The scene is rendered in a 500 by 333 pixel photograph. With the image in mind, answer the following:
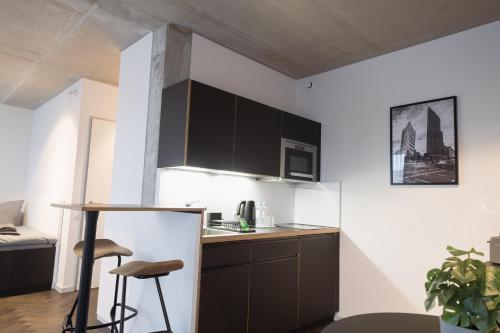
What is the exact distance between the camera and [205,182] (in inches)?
118

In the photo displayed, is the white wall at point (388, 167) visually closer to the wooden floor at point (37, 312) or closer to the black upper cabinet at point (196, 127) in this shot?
the wooden floor at point (37, 312)

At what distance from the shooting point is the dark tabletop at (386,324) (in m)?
1.06

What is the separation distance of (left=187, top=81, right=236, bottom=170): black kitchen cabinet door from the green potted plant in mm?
1888

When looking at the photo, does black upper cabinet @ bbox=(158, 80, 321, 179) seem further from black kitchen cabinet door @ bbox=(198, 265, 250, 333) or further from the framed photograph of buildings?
the framed photograph of buildings

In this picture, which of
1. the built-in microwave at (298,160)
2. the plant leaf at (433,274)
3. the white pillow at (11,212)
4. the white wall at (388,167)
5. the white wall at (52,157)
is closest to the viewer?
the plant leaf at (433,274)

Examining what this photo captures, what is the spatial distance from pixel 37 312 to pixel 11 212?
8.92 feet

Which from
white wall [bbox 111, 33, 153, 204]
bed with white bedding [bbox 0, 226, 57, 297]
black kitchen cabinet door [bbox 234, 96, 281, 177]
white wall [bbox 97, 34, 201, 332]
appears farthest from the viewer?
bed with white bedding [bbox 0, 226, 57, 297]

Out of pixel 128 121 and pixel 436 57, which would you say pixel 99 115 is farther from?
pixel 436 57

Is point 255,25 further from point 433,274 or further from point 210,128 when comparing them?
point 433,274

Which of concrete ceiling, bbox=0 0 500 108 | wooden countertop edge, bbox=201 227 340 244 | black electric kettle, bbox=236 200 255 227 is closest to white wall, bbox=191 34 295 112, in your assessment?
concrete ceiling, bbox=0 0 500 108

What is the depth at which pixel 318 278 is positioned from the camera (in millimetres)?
3078

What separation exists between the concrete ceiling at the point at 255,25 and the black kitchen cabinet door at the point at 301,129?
642mm

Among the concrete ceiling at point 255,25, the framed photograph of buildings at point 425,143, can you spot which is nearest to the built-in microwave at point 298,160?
the framed photograph of buildings at point 425,143

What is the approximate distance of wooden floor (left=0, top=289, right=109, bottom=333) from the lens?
2.98 metres
